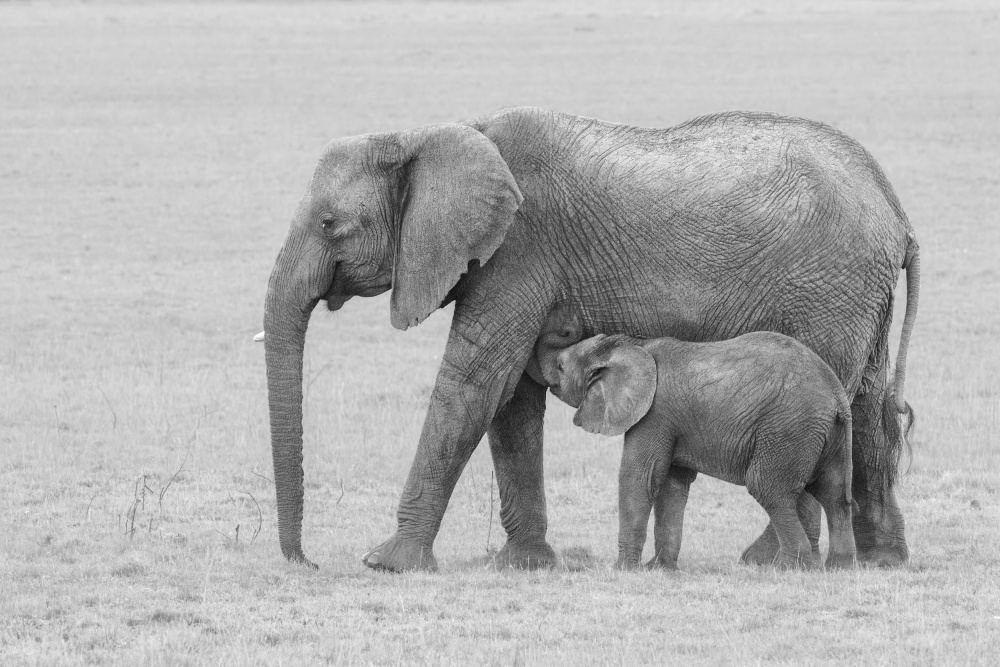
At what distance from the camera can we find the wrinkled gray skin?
9.52 metres

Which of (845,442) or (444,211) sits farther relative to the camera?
(444,211)

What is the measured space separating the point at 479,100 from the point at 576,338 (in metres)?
28.5

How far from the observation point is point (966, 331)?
64.5ft

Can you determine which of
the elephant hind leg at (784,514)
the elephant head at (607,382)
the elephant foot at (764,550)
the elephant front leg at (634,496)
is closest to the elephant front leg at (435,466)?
the elephant head at (607,382)

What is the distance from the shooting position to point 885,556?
34.4 feet

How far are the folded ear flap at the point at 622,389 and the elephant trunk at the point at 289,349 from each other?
1713 mm

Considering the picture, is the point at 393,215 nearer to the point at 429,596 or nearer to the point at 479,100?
the point at 429,596

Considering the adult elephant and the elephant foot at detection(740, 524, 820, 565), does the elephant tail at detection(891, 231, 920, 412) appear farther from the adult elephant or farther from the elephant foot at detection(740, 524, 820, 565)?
the elephant foot at detection(740, 524, 820, 565)

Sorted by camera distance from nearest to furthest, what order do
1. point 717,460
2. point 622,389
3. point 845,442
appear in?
1. point 845,442
2. point 717,460
3. point 622,389

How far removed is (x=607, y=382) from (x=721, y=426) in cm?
73

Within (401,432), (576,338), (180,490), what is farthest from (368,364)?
(576,338)

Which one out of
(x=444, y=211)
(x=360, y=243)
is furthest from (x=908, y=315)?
(x=360, y=243)

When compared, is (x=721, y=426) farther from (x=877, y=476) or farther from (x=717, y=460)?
(x=877, y=476)

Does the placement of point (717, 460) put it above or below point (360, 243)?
below
